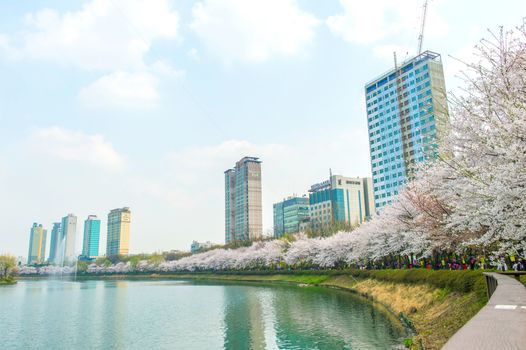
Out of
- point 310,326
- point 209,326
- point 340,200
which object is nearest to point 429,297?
point 310,326

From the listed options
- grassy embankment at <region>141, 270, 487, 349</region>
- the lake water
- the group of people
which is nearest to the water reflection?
the lake water

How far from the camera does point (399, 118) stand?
12106 cm

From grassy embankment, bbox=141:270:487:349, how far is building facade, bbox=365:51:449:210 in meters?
73.4

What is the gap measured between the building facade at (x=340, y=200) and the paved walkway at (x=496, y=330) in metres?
171

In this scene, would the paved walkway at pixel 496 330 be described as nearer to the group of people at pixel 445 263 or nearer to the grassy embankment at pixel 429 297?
the grassy embankment at pixel 429 297

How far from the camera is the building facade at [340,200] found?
18250 cm

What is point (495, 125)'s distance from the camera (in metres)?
11.8

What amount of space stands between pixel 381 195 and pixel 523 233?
11315 centimetres

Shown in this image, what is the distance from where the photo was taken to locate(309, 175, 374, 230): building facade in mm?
182500

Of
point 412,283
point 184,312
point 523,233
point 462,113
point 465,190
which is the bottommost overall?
point 184,312

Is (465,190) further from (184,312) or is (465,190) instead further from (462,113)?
(184,312)

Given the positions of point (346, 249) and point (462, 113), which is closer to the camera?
point (462, 113)

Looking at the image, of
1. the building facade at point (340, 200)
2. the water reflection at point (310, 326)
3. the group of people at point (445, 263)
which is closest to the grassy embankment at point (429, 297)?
Result: the water reflection at point (310, 326)

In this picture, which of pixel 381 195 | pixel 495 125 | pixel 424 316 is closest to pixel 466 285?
pixel 424 316
